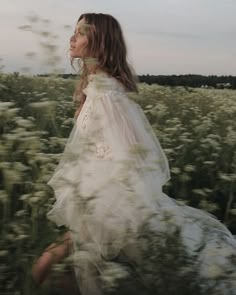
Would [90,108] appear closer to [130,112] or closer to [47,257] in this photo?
[130,112]

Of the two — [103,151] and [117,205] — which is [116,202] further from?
[103,151]

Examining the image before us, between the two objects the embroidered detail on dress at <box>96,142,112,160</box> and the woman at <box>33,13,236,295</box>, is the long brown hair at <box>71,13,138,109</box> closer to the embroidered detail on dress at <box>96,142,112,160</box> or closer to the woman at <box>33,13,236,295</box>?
the woman at <box>33,13,236,295</box>

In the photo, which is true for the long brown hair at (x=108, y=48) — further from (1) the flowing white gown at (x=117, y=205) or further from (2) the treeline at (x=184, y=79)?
(2) the treeline at (x=184, y=79)

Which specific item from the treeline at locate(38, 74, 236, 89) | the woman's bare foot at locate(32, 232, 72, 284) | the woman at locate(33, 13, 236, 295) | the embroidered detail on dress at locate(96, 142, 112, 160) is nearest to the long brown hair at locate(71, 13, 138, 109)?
the woman at locate(33, 13, 236, 295)

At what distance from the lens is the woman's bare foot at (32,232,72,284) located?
2.09m

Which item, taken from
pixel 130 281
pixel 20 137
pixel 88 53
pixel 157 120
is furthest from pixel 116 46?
pixel 157 120

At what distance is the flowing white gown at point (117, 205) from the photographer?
202 centimetres

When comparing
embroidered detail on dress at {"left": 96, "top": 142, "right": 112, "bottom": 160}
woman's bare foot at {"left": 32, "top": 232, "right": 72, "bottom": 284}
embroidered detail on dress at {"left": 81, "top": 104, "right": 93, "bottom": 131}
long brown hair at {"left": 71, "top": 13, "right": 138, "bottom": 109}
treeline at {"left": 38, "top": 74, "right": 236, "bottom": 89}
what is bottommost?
treeline at {"left": 38, "top": 74, "right": 236, "bottom": 89}

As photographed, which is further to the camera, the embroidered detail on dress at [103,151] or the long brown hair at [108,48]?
the long brown hair at [108,48]

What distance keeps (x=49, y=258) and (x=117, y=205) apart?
60 cm

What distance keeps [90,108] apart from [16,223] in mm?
1293

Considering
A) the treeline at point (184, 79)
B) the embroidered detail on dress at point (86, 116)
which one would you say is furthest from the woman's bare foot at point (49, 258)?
the treeline at point (184, 79)

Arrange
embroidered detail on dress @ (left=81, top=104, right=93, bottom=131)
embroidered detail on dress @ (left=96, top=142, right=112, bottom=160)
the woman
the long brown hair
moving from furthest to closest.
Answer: the long brown hair
embroidered detail on dress @ (left=81, top=104, right=93, bottom=131)
embroidered detail on dress @ (left=96, top=142, right=112, bottom=160)
the woman

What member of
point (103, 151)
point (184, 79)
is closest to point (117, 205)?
point (103, 151)
